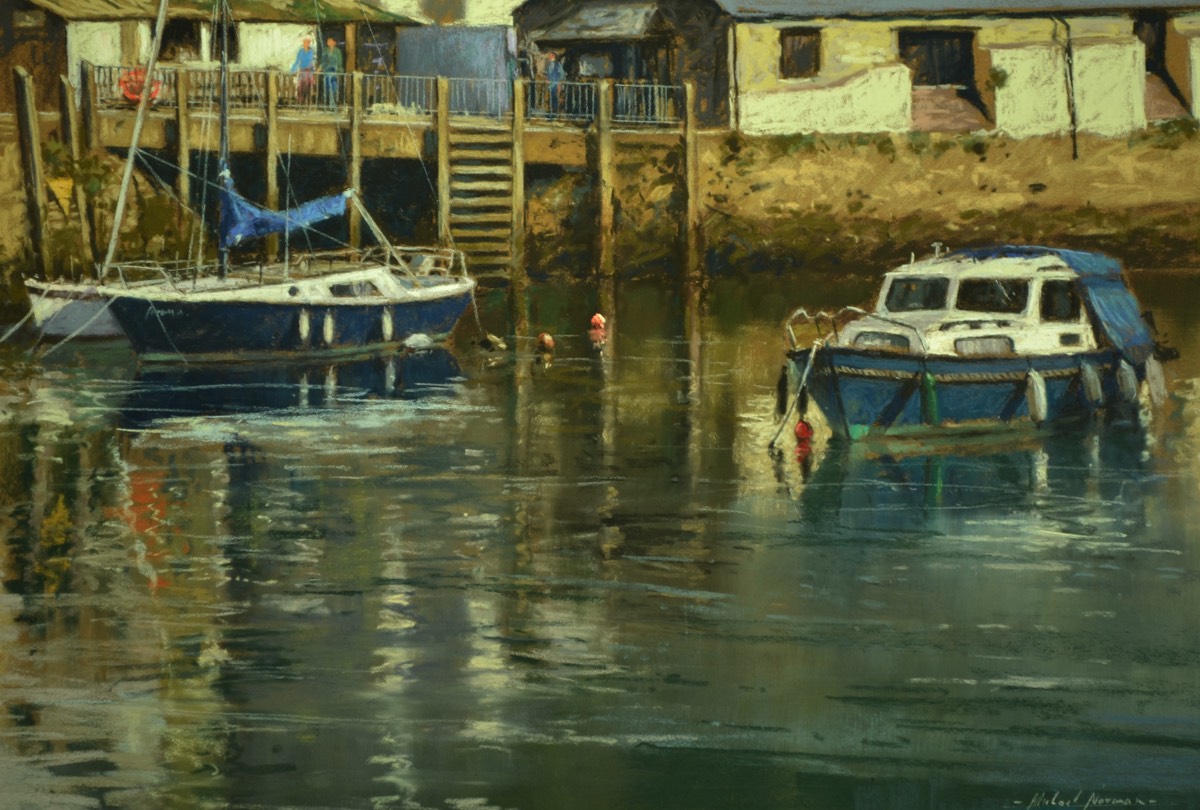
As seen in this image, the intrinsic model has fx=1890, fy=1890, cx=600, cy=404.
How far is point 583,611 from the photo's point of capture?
1297 centimetres

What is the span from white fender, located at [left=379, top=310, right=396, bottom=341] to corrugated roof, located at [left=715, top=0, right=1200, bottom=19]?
16.8 m

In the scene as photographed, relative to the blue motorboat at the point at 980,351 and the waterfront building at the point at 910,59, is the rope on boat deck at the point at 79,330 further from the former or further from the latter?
the waterfront building at the point at 910,59

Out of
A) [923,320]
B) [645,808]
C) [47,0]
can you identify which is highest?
[47,0]

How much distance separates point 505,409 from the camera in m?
23.2

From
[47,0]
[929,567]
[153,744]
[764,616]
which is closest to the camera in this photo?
[153,744]

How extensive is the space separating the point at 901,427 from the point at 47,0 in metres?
23.2

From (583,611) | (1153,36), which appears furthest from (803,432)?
(1153,36)

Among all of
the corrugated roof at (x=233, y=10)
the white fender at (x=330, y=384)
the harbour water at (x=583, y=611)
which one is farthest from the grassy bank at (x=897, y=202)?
the harbour water at (x=583, y=611)

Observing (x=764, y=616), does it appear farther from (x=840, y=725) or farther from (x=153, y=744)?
(x=153, y=744)

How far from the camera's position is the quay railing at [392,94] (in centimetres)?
3578

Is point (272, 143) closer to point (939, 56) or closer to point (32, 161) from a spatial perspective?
point (32, 161)

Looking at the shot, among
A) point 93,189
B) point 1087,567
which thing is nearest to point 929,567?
point 1087,567

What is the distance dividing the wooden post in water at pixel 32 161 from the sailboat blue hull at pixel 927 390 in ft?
57.8

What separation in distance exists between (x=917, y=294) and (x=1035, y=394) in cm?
184
